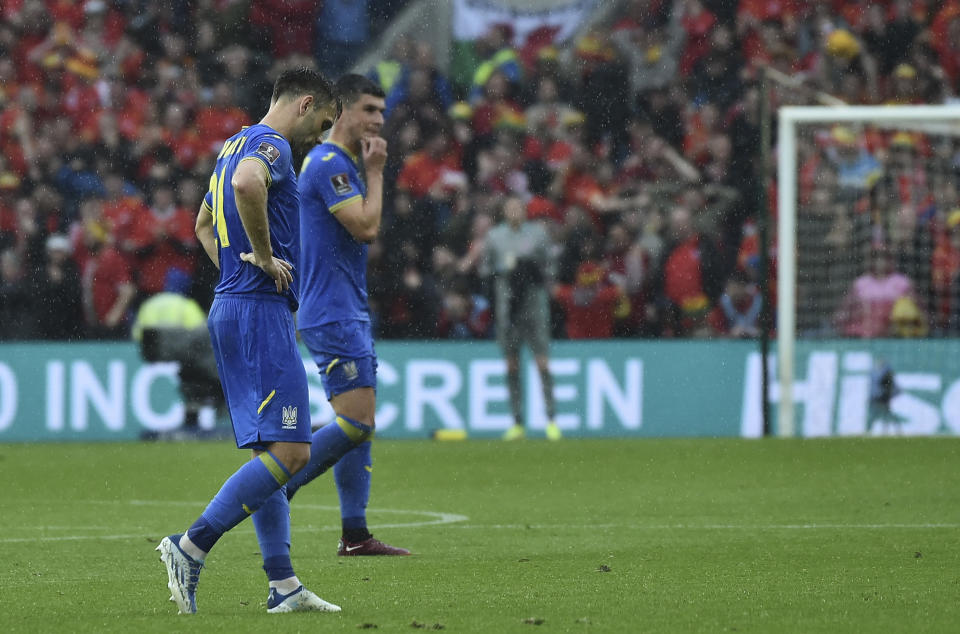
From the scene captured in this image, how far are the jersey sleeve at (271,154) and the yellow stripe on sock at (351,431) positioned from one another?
2159 mm

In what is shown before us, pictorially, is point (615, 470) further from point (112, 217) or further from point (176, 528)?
point (112, 217)

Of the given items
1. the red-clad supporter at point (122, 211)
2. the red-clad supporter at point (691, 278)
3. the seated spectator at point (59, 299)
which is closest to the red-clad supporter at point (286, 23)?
the red-clad supporter at point (122, 211)

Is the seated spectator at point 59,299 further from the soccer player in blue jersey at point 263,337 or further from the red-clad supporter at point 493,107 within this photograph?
the soccer player in blue jersey at point 263,337

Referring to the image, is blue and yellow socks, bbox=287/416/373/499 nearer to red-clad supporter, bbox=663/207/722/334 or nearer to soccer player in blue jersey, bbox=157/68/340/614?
soccer player in blue jersey, bbox=157/68/340/614

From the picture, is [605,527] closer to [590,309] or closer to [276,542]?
[276,542]

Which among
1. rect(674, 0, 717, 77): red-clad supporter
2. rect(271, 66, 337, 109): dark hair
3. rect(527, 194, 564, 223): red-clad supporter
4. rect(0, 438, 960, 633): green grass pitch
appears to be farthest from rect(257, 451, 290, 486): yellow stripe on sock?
rect(674, 0, 717, 77): red-clad supporter

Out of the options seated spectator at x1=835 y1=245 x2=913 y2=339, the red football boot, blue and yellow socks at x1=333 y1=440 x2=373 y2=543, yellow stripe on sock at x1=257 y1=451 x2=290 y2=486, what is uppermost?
seated spectator at x1=835 y1=245 x2=913 y2=339

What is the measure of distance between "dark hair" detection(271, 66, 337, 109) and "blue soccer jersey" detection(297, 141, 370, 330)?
2.01 m

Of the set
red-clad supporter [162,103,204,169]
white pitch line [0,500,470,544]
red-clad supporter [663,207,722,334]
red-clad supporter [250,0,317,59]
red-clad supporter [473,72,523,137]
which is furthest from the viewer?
red-clad supporter [250,0,317,59]

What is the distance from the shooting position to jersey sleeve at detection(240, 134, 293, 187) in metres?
5.82

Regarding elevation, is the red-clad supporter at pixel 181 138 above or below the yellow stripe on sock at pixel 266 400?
above

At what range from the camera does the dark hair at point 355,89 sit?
8281 mm

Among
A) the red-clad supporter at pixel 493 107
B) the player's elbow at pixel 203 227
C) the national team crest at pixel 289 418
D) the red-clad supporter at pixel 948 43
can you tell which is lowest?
the national team crest at pixel 289 418

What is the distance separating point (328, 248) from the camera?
27.1ft
